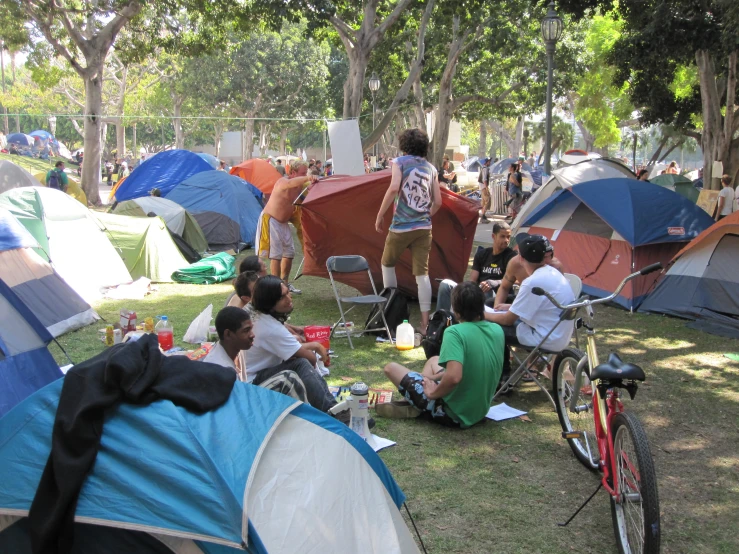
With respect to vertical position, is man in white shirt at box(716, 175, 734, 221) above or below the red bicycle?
above

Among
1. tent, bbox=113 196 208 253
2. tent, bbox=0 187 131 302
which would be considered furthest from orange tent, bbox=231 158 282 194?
tent, bbox=0 187 131 302

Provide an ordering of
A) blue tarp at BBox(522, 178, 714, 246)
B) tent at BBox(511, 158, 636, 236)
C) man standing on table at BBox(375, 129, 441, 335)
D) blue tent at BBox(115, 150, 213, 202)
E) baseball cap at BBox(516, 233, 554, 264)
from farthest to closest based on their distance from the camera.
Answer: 1. blue tent at BBox(115, 150, 213, 202)
2. tent at BBox(511, 158, 636, 236)
3. blue tarp at BBox(522, 178, 714, 246)
4. man standing on table at BBox(375, 129, 441, 335)
5. baseball cap at BBox(516, 233, 554, 264)

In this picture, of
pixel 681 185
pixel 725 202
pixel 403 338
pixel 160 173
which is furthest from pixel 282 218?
pixel 681 185

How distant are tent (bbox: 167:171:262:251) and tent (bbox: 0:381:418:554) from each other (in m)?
10.4

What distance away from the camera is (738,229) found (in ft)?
24.6

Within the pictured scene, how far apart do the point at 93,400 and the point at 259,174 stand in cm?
1726

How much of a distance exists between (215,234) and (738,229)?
28.2 ft

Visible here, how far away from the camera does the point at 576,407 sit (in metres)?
4.04

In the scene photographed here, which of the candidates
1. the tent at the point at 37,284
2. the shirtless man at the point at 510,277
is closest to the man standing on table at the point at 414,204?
the shirtless man at the point at 510,277

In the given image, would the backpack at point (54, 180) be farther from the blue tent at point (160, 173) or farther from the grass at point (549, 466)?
the grass at point (549, 466)

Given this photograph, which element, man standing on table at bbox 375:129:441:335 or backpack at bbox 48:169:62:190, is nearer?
man standing on table at bbox 375:129:441:335

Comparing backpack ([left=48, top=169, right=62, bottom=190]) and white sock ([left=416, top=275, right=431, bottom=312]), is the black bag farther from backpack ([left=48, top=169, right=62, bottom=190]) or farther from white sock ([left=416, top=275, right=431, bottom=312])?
backpack ([left=48, top=169, right=62, bottom=190])

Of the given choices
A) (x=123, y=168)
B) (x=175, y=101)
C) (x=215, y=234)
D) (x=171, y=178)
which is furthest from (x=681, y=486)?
(x=175, y=101)

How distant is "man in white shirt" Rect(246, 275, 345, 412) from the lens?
4523 mm
